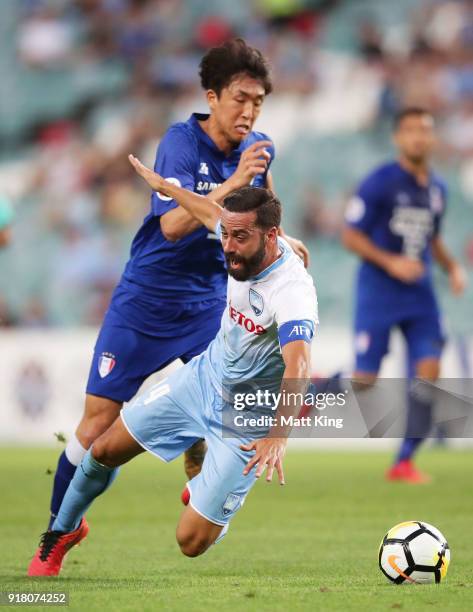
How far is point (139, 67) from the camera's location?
67.2ft

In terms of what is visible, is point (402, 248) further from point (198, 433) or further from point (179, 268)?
point (198, 433)

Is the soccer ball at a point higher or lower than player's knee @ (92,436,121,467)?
lower

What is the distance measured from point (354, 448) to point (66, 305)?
540cm

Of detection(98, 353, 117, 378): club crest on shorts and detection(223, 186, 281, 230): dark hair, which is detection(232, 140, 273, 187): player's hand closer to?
detection(223, 186, 281, 230): dark hair

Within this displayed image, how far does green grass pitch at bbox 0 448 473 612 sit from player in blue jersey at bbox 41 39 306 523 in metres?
0.65

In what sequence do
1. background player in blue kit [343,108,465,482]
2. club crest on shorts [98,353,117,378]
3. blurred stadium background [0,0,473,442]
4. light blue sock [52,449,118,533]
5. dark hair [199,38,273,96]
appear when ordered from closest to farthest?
light blue sock [52,449,118,533], dark hair [199,38,273,96], club crest on shorts [98,353,117,378], background player in blue kit [343,108,465,482], blurred stadium background [0,0,473,442]

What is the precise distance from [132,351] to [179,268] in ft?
1.72

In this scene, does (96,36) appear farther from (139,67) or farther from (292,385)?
(292,385)

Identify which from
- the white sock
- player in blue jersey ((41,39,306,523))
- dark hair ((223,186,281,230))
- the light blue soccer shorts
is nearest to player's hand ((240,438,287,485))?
the light blue soccer shorts

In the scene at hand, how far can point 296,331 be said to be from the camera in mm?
5125

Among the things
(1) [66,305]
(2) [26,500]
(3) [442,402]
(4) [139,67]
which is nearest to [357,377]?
(3) [442,402]

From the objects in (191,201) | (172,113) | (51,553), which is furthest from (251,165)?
(172,113)

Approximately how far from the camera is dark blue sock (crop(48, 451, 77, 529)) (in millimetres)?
6363

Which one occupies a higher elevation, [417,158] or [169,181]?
[417,158]
